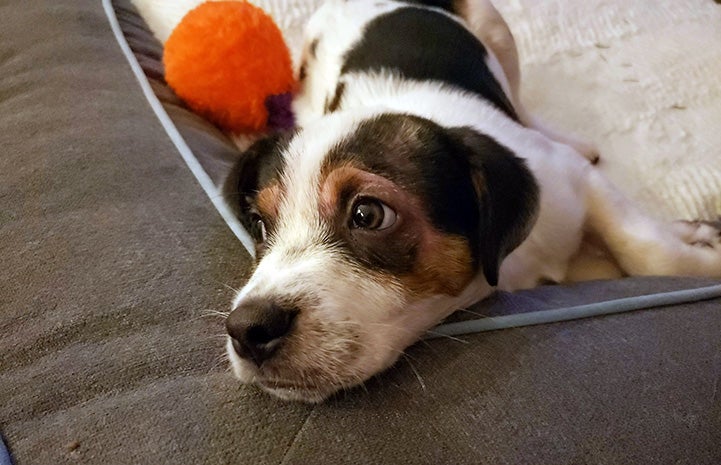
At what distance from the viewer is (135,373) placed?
1338 millimetres

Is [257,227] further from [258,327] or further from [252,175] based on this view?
[258,327]

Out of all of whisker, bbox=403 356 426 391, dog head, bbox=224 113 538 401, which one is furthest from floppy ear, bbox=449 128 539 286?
whisker, bbox=403 356 426 391

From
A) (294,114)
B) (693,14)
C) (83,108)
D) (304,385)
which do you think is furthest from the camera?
(693,14)

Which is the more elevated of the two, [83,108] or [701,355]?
[701,355]

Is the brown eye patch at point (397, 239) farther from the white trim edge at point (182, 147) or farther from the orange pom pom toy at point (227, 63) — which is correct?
the orange pom pom toy at point (227, 63)

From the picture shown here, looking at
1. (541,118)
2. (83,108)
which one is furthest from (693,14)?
(83,108)

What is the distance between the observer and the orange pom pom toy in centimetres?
235

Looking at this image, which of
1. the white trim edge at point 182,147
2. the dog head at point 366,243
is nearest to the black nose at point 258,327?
the dog head at point 366,243

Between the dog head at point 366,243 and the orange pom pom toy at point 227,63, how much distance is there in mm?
820

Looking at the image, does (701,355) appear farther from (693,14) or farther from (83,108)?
(693,14)

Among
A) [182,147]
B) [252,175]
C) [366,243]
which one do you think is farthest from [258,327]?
[182,147]

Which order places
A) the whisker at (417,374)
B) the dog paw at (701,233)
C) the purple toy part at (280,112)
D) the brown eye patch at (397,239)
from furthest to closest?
the purple toy part at (280,112) < the dog paw at (701,233) < the brown eye patch at (397,239) < the whisker at (417,374)

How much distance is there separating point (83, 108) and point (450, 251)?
1264mm

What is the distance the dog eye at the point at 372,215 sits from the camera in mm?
1456
